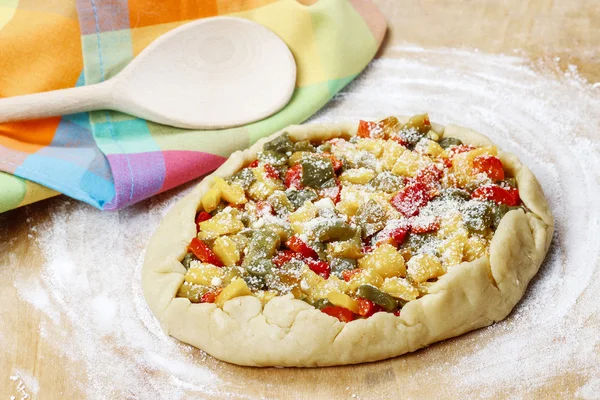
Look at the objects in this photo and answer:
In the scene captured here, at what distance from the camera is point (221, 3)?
4.10 metres

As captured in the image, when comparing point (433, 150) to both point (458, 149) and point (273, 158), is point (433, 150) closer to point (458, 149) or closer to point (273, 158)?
point (458, 149)

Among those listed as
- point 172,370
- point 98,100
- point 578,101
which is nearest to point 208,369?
point 172,370

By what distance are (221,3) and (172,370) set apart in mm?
2176

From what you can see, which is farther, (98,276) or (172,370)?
(98,276)

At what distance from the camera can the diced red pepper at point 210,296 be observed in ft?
9.29

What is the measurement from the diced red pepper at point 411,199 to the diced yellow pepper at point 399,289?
398 millimetres

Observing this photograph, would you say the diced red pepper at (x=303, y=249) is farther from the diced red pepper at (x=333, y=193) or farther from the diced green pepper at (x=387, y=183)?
the diced green pepper at (x=387, y=183)

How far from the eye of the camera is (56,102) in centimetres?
352

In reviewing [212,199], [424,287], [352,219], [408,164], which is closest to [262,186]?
[212,199]

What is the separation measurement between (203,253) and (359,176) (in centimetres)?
78

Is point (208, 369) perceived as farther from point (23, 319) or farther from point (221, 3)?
point (221, 3)

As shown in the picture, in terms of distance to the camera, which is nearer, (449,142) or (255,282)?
(255,282)

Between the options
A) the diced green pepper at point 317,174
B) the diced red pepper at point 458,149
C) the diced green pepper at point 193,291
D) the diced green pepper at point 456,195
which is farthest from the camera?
the diced red pepper at point 458,149

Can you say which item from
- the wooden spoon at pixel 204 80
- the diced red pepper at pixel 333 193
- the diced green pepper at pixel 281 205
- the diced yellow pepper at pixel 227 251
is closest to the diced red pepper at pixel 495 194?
the diced red pepper at pixel 333 193
